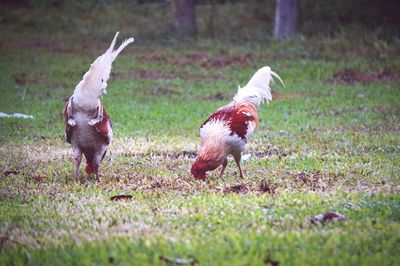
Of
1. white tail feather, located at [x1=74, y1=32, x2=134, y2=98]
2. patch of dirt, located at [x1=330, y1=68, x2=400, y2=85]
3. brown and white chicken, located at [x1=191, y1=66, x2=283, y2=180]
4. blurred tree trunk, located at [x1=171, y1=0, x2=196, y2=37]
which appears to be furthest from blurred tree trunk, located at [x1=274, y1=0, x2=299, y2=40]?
white tail feather, located at [x1=74, y1=32, x2=134, y2=98]

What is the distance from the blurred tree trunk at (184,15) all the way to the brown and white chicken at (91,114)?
19693 millimetres

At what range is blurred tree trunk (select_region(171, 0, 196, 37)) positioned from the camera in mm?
27984

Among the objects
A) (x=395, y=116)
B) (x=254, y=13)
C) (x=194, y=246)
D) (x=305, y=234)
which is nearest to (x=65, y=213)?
(x=194, y=246)

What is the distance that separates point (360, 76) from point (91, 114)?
13.2 m

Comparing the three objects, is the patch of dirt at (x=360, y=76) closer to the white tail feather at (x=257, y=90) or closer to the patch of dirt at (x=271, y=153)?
the patch of dirt at (x=271, y=153)

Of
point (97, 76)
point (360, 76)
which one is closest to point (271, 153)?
point (97, 76)

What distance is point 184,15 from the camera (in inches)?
1107

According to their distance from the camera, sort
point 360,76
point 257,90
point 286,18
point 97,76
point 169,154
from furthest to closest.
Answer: point 286,18 < point 360,76 < point 169,154 < point 257,90 < point 97,76

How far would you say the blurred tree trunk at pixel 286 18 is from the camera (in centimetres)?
2638

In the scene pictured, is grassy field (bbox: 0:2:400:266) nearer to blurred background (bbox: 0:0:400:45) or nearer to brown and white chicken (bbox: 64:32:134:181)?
brown and white chicken (bbox: 64:32:134:181)

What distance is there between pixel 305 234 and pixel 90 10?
1099 inches

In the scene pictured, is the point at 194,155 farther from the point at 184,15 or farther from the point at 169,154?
the point at 184,15

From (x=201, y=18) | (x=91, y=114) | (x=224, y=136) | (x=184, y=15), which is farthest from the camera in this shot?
(x=201, y=18)

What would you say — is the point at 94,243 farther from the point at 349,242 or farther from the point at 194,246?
the point at 349,242
